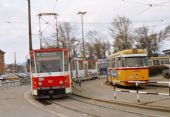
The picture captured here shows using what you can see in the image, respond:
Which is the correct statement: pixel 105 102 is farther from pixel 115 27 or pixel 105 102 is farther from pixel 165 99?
pixel 115 27

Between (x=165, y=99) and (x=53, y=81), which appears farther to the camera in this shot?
(x=53, y=81)

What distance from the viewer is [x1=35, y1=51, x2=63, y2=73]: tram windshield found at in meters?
24.7

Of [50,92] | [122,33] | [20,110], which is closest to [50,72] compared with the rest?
[50,92]

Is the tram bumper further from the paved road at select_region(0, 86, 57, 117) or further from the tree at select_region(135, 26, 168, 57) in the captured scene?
the tree at select_region(135, 26, 168, 57)

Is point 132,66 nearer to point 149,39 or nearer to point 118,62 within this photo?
point 118,62

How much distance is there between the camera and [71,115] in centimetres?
1609

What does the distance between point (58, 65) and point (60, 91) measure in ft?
5.22

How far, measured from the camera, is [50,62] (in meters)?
24.8

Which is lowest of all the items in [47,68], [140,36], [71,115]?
[71,115]

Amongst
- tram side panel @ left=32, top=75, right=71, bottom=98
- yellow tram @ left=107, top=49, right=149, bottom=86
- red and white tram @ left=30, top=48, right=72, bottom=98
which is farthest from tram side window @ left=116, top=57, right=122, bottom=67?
tram side panel @ left=32, top=75, right=71, bottom=98

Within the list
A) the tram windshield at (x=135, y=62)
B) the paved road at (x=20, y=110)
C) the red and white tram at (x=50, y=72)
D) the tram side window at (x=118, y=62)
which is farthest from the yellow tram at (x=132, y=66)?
the paved road at (x=20, y=110)

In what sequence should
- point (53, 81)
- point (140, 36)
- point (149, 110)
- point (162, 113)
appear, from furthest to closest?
point (140, 36)
point (53, 81)
point (149, 110)
point (162, 113)

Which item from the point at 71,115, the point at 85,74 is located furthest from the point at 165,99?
the point at 85,74

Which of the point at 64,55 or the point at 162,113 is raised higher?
the point at 64,55
